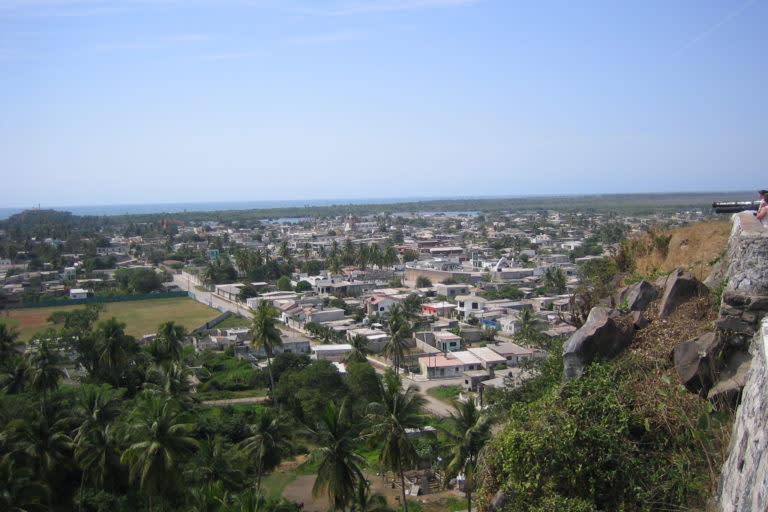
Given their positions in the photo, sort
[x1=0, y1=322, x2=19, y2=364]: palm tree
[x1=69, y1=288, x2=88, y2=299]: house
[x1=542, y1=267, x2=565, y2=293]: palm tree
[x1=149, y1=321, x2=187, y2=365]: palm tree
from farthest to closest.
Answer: [x1=69, y1=288, x2=88, y2=299]: house
[x1=542, y1=267, x2=565, y2=293]: palm tree
[x1=149, y1=321, x2=187, y2=365]: palm tree
[x1=0, y1=322, x2=19, y2=364]: palm tree

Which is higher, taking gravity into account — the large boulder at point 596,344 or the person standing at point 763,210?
the person standing at point 763,210

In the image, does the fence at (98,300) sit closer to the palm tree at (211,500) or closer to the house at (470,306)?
the house at (470,306)

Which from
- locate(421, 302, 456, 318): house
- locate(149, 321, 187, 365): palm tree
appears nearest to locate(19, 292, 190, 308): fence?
locate(421, 302, 456, 318): house

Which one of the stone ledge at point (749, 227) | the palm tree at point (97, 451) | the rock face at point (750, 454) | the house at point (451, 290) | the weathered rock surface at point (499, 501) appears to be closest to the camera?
the rock face at point (750, 454)

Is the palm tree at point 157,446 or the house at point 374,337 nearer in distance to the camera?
the palm tree at point 157,446

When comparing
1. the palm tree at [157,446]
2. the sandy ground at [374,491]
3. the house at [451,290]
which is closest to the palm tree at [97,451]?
the palm tree at [157,446]

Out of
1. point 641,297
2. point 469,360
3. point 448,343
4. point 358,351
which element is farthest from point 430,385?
point 641,297

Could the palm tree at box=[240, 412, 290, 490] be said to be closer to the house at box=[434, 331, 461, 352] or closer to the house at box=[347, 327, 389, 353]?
the house at box=[347, 327, 389, 353]
